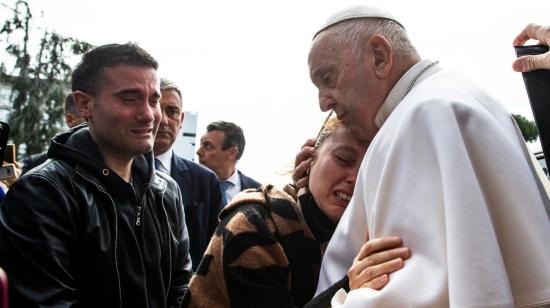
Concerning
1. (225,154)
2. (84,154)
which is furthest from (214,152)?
(84,154)

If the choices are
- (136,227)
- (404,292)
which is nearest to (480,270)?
(404,292)

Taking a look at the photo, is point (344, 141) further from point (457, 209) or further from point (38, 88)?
point (38, 88)

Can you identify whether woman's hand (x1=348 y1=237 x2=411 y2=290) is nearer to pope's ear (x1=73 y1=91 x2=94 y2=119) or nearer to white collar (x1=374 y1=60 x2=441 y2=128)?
white collar (x1=374 y1=60 x2=441 y2=128)

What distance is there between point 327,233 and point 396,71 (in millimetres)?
659

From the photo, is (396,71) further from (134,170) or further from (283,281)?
(134,170)

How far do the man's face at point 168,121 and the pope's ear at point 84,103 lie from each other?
1283 millimetres

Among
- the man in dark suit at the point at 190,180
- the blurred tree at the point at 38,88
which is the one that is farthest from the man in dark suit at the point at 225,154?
the blurred tree at the point at 38,88

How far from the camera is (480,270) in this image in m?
1.18

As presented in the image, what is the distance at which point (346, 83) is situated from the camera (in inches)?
71.2

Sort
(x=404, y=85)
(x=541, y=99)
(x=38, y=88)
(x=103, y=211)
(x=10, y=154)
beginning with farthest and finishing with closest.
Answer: (x=38, y=88) → (x=10, y=154) → (x=103, y=211) → (x=404, y=85) → (x=541, y=99)

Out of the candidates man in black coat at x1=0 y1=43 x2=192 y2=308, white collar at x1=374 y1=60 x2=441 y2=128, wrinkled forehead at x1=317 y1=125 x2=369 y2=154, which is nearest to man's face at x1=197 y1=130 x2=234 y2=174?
man in black coat at x1=0 y1=43 x2=192 y2=308

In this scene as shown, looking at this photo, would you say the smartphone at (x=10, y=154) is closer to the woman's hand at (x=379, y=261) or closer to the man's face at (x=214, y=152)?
the woman's hand at (x=379, y=261)

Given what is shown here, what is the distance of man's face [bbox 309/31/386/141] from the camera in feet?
5.90

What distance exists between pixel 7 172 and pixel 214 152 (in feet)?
10.4
